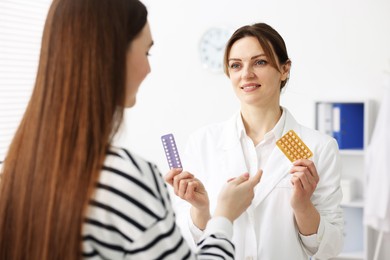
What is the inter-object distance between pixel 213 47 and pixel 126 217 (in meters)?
3.37

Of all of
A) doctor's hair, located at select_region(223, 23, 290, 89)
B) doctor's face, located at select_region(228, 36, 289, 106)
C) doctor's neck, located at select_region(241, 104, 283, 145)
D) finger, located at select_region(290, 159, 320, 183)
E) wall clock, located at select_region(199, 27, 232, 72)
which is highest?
wall clock, located at select_region(199, 27, 232, 72)

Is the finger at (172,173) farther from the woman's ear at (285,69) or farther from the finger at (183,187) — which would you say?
the woman's ear at (285,69)

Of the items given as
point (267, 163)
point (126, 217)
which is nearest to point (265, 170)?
point (267, 163)

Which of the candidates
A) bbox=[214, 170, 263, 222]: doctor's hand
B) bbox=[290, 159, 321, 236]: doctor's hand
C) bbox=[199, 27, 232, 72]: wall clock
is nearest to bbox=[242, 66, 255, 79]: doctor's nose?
bbox=[290, 159, 321, 236]: doctor's hand

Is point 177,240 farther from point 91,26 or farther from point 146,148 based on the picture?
point 146,148

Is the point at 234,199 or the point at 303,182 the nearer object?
the point at 234,199

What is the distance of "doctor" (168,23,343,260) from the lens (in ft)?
5.61

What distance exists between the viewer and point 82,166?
0.97 meters

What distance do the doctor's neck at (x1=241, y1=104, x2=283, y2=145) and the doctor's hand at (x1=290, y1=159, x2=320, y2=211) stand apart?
12.0 inches

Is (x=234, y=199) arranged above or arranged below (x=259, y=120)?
below

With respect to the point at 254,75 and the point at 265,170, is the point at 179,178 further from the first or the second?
the point at 254,75

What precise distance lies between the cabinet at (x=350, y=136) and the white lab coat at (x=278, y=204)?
1835 mm

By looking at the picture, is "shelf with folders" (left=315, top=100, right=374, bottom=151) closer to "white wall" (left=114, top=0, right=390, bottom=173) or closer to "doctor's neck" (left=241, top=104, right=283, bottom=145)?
"white wall" (left=114, top=0, right=390, bottom=173)

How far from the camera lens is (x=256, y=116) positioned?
196cm
